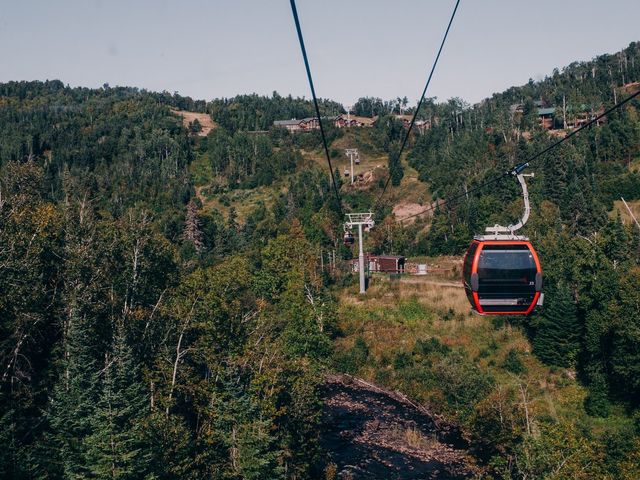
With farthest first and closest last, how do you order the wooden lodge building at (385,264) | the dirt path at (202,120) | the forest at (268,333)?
1. the dirt path at (202,120)
2. the wooden lodge building at (385,264)
3. the forest at (268,333)

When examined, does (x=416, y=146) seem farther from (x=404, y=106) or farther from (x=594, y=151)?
(x=404, y=106)

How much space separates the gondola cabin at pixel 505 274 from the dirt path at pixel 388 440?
16.7 meters

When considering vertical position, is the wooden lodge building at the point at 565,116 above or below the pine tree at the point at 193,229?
above

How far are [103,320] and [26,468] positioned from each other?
35.1 ft

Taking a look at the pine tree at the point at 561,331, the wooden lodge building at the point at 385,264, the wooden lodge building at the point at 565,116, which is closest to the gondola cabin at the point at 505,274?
the pine tree at the point at 561,331

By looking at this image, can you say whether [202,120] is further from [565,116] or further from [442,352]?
[442,352]

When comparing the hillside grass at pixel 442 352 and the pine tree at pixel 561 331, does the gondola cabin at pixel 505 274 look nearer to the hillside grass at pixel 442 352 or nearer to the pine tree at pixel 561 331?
the hillside grass at pixel 442 352

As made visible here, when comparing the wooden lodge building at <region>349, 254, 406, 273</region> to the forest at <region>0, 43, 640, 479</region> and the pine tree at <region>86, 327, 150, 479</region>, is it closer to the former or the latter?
the forest at <region>0, 43, 640, 479</region>

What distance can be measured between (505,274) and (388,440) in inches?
845

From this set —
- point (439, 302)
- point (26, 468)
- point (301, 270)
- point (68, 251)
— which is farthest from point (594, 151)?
point (26, 468)

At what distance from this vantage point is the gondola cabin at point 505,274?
57.8 ft

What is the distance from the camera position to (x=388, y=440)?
35.8 meters

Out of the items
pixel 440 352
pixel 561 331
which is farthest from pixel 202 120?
pixel 561 331

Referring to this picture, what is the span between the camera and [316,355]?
42.8m
